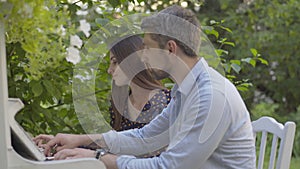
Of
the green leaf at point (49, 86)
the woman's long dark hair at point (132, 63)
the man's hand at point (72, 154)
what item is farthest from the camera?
the green leaf at point (49, 86)

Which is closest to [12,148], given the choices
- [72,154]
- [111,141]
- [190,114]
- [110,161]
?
[72,154]

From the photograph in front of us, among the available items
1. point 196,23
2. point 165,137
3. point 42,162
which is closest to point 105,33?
point 165,137

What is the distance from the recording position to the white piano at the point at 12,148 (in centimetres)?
118

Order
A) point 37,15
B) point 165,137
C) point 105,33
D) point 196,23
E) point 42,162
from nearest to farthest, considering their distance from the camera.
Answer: point 37,15
point 42,162
point 196,23
point 165,137
point 105,33

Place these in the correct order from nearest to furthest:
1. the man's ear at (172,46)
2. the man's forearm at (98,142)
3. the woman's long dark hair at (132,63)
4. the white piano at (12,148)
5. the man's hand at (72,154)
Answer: the white piano at (12,148) < the man's hand at (72,154) < the man's ear at (172,46) < the man's forearm at (98,142) < the woman's long dark hair at (132,63)

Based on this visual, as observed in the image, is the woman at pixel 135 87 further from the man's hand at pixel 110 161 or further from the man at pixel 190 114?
the man's hand at pixel 110 161

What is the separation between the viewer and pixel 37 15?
115 centimetres

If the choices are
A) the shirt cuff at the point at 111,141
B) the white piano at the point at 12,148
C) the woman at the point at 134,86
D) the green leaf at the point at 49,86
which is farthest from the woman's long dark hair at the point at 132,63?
the white piano at the point at 12,148

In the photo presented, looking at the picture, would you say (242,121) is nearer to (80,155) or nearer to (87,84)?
(80,155)

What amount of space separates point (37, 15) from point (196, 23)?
1.87 ft

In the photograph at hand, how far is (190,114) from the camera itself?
4.91ft

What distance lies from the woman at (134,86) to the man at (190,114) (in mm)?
462

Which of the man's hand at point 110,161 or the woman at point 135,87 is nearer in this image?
the man's hand at point 110,161

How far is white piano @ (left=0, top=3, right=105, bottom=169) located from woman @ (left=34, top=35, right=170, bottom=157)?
2.86ft
